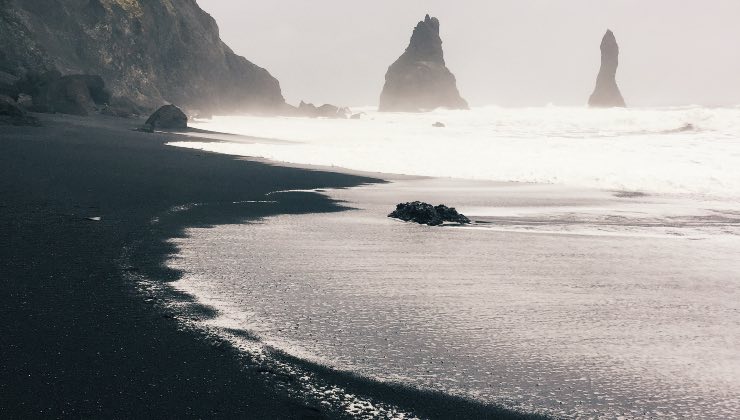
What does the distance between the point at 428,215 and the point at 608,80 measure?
159431mm

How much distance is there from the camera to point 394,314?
5.62 meters

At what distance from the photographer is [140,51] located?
8944 cm

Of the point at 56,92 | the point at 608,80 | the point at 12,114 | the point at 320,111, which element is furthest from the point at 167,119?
the point at 608,80

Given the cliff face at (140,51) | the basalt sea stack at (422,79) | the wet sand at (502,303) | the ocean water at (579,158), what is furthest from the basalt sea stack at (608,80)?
the wet sand at (502,303)

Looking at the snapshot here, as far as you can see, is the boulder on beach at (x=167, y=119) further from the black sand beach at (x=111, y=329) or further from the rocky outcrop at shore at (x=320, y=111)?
the rocky outcrop at shore at (x=320, y=111)

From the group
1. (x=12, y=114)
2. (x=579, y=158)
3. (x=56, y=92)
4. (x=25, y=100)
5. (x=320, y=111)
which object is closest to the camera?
(x=579, y=158)

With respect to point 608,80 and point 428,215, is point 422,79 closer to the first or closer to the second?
point 608,80

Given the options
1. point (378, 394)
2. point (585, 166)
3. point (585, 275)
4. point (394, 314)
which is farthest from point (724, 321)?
point (585, 166)

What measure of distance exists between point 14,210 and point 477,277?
7458 millimetres

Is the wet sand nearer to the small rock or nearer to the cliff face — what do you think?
the small rock

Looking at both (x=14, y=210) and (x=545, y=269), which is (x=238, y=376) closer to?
Result: (x=545, y=269)

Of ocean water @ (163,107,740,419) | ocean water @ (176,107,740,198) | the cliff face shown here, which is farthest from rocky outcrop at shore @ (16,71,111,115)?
ocean water @ (163,107,740,419)

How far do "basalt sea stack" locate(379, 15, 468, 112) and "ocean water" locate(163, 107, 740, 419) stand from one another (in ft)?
488

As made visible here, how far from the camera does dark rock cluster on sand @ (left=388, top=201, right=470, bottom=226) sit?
10922 millimetres
